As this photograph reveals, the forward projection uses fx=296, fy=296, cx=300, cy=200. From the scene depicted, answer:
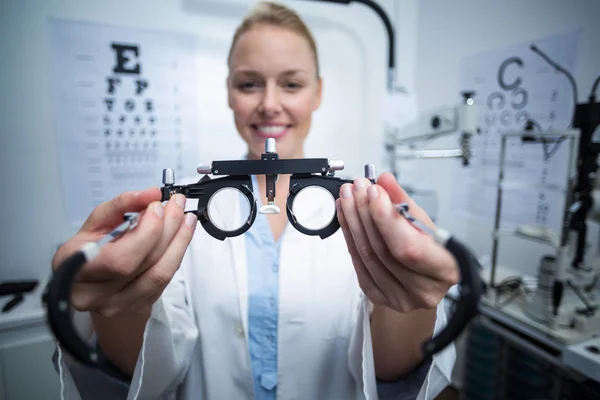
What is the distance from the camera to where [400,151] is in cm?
145

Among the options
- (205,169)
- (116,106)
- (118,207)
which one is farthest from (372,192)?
(116,106)

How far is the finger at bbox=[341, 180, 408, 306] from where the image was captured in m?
0.46

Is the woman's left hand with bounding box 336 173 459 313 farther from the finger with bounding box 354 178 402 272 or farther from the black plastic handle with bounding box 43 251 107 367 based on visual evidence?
the black plastic handle with bounding box 43 251 107 367

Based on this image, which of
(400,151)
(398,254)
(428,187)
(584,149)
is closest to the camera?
(398,254)

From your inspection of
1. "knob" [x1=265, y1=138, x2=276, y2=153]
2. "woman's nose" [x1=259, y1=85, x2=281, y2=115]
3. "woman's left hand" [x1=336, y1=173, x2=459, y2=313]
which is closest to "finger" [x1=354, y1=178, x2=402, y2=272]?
"woman's left hand" [x1=336, y1=173, x2=459, y2=313]

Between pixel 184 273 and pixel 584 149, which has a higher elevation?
pixel 584 149

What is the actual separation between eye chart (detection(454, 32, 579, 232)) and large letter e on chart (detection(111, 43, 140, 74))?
1.75 metres

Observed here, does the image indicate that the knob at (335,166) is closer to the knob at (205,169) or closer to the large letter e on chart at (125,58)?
the knob at (205,169)

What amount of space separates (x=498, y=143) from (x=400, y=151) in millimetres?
603

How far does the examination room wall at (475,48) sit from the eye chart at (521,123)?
0.05 m

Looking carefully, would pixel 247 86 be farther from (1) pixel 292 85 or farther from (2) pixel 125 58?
(2) pixel 125 58

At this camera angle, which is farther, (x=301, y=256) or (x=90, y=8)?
(x=90, y=8)

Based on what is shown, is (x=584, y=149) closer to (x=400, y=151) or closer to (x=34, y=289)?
(x=400, y=151)

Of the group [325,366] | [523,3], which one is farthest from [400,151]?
[325,366]
